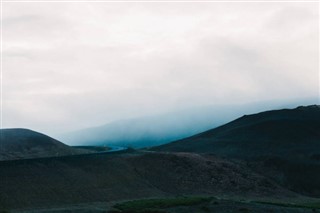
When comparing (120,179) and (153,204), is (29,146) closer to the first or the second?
(120,179)

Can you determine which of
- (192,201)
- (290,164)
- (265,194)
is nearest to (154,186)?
(265,194)

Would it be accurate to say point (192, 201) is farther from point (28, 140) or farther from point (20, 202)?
point (28, 140)

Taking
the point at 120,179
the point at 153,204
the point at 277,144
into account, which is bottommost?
the point at 153,204

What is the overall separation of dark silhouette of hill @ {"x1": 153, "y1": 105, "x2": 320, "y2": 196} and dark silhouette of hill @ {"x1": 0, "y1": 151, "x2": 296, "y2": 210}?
14.8ft

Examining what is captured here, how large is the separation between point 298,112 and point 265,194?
52127mm

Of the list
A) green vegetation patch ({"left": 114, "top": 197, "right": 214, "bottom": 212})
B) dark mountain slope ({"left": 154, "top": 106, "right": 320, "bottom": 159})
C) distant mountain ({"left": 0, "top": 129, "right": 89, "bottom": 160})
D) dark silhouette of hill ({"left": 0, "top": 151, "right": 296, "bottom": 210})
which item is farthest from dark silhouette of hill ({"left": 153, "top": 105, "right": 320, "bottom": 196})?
green vegetation patch ({"left": 114, "top": 197, "right": 214, "bottom": 212})

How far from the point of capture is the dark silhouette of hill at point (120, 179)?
58750 mm

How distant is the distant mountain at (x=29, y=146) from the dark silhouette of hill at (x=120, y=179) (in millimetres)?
28753

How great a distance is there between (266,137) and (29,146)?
41.8m

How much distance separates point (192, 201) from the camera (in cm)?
5262

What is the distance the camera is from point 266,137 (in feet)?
340

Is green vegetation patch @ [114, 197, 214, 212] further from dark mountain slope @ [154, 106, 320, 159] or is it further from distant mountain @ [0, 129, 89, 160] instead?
distant mountain @ [0, 129, 89, 160]

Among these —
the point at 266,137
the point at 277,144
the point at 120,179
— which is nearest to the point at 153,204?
the point at 120,179

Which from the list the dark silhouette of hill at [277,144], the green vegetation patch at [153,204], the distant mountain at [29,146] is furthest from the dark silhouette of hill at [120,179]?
the distant mountain at [29,146]
